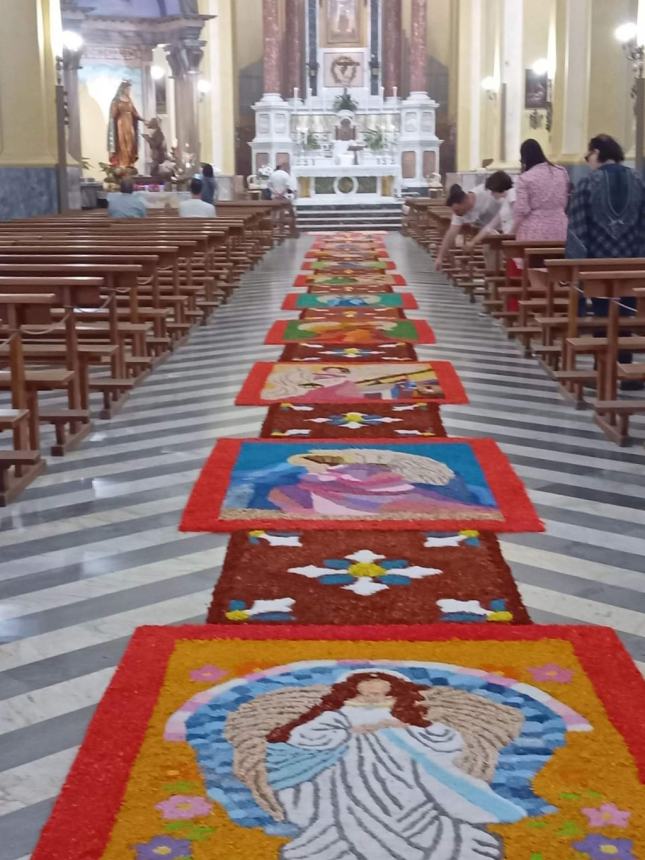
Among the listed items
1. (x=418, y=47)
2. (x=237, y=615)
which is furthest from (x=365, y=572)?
(x=418, y=47)

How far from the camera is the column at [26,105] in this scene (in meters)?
13.5

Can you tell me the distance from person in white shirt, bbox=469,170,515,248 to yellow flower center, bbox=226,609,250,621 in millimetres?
6729

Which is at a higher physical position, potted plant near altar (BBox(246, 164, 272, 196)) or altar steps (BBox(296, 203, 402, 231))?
potted plant near altar (BBox(246, 164, 272, 196))

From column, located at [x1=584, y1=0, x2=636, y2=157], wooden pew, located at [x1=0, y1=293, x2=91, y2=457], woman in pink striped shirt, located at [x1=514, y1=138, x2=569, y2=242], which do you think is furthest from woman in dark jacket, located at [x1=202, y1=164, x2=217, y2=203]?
wooden pew, located at [x1=0, y1=293, x2=91, y2=457]

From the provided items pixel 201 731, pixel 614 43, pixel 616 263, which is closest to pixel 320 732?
→ pixel 201 731

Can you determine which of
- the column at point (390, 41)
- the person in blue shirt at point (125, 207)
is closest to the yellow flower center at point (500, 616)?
the person in blue shirt at point (125, 207)

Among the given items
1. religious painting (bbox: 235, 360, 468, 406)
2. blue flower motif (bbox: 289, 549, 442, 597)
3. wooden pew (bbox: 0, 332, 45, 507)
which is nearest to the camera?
blue flower motif (bbox: 289, 549, 442, 597)

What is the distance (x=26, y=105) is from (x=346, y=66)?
1640 cm

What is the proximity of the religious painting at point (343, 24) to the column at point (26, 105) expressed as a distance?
15602 mm

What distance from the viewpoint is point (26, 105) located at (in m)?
13.7

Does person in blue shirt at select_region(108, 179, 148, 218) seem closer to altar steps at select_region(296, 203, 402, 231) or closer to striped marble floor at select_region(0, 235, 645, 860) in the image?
striped marble floor at select_region(0, 235, 645, 860)

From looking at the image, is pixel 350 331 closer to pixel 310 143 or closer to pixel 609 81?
pixel 609 81

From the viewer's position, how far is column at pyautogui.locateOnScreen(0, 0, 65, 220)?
13484 mm

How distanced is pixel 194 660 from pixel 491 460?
7.46 feet
